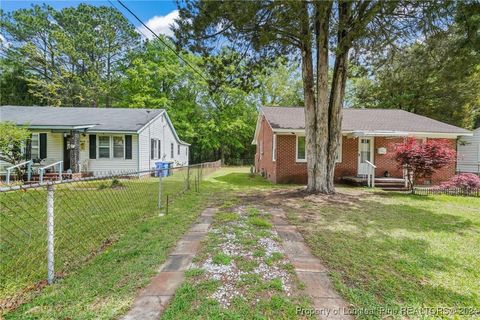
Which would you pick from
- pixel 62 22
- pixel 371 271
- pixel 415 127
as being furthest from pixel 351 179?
pixel 62 22

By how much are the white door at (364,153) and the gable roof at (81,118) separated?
1153cm

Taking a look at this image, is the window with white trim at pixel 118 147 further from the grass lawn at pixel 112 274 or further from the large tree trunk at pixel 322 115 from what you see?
the large tree trunk at pixel 322 115

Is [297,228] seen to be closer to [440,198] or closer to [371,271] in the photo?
[371,271]

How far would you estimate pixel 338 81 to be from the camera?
8742mm

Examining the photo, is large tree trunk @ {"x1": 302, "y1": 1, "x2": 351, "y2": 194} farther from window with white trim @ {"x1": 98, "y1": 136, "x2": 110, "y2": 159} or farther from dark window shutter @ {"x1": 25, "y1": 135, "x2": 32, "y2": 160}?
dark window shutter @ {"x1": 25, "y1": 135, "x2": 32, "y2": 160}

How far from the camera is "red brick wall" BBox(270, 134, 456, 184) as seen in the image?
12.5m

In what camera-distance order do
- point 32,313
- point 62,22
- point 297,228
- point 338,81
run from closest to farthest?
point 32,313, point 297,228, point 338,81, point 62,22

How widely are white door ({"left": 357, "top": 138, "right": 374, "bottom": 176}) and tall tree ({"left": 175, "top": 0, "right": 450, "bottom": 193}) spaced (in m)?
4.69

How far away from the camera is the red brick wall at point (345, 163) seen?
1247cm

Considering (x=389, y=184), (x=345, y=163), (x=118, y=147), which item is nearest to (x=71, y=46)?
(x=118, y=147)

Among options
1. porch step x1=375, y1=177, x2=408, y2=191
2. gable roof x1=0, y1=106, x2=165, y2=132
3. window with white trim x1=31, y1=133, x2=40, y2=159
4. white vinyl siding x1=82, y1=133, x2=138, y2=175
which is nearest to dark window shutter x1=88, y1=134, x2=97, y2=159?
white vinyl siding x1=82, y1=133, x2=138, y2=175

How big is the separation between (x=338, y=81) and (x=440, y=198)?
5387mm

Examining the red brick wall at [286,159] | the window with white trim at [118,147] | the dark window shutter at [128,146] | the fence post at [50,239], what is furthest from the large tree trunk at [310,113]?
the window with white trim at [118,147]

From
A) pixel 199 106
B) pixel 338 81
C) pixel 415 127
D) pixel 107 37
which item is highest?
pixel 107 37
